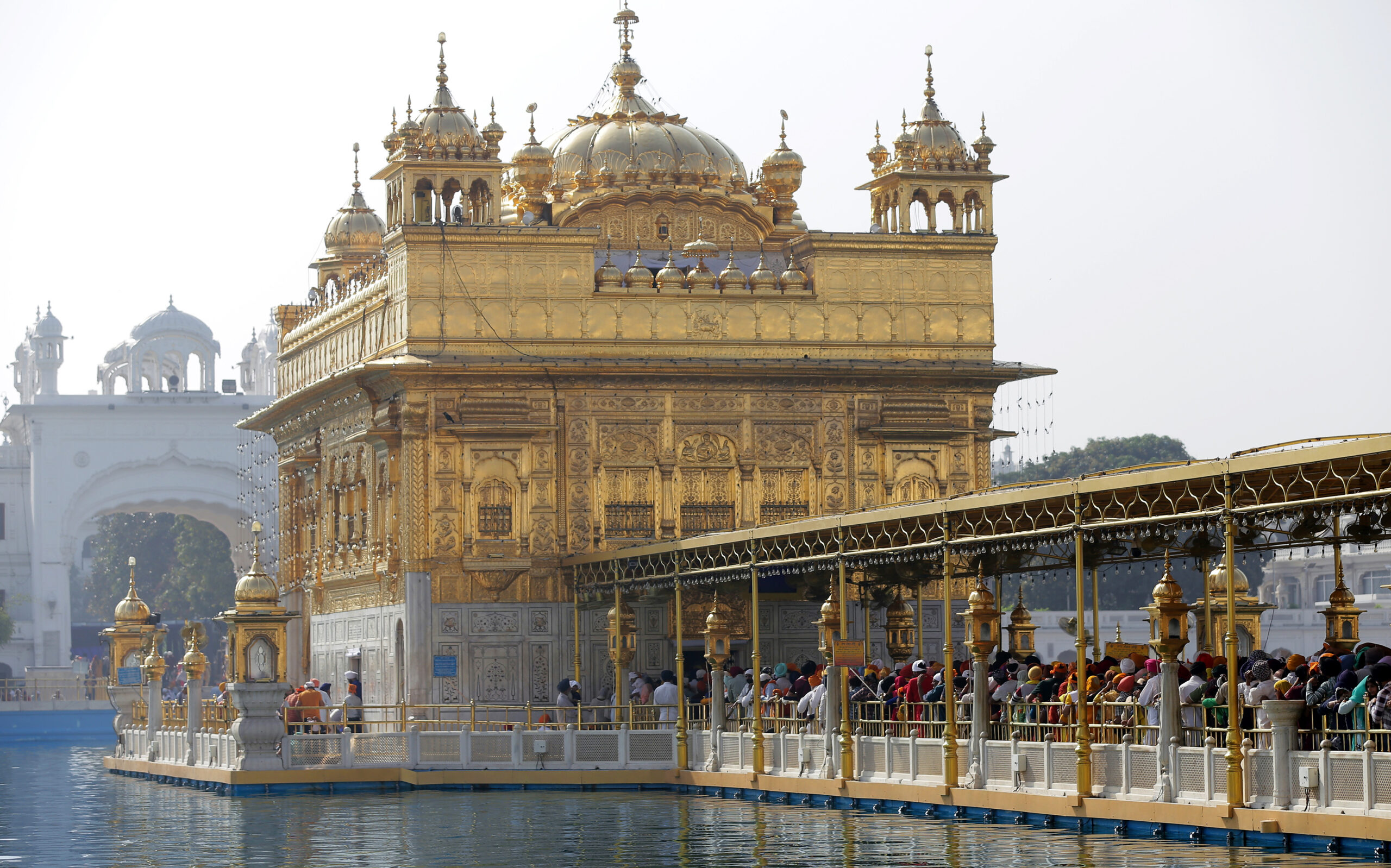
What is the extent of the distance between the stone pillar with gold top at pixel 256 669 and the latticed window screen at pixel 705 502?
5730 millimetres

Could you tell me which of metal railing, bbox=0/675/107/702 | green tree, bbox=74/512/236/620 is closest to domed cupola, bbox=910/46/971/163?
metal railing, bbox=0/675/107/702

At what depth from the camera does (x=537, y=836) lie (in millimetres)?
20844

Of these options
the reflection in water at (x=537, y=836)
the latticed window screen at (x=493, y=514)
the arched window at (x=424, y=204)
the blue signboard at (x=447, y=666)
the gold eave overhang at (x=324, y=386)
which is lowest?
the reflection in water at (x=537, y=836)

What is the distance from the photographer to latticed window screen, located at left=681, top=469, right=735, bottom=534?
3284 cm

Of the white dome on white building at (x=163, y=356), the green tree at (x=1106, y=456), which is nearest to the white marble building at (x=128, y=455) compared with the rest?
the white dome on white building at (x=163, y=356)

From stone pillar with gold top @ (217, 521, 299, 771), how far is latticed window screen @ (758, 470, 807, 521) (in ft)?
22.4

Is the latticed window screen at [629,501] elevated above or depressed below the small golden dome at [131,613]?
above

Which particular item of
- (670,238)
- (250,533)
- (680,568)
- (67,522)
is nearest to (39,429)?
(67,522)

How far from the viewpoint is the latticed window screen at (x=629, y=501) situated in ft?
107

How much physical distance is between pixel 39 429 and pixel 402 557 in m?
38.1

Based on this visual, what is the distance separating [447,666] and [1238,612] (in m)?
10.4

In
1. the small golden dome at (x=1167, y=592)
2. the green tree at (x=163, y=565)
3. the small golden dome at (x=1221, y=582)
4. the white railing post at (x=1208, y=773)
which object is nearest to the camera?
the white railing post at (x=1208, y=773)

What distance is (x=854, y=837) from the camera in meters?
20.2

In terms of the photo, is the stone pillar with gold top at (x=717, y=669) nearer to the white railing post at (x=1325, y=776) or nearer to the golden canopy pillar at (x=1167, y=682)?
the golden canopy pillar at (x=1167, y=682)
